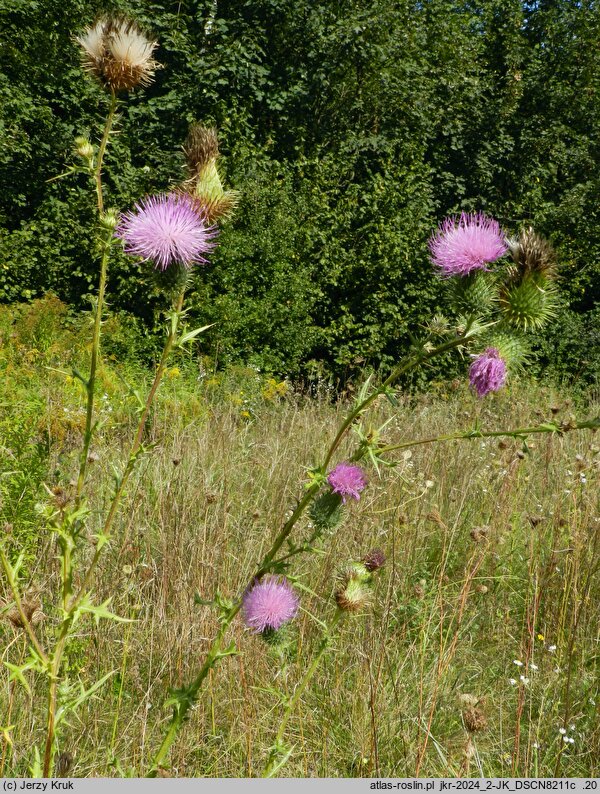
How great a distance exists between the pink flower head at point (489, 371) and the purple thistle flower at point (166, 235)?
0.63 meters

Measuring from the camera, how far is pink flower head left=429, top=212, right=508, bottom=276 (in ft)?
5.63

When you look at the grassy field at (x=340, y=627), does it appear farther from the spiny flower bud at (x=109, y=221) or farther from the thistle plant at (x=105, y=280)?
the spiny flower bud at (x=109, y=221)

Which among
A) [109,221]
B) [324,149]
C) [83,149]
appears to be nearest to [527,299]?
[109,221]

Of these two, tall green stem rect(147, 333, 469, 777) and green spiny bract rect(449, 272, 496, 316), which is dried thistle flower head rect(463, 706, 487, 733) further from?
green spiny bract rect(449, 272, 496, 316)

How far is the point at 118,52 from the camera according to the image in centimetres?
177

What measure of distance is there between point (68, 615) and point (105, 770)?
105cm

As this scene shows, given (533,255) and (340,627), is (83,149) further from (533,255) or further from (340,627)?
(340,627)

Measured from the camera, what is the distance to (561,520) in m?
2.97

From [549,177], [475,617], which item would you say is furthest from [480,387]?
[549,177]

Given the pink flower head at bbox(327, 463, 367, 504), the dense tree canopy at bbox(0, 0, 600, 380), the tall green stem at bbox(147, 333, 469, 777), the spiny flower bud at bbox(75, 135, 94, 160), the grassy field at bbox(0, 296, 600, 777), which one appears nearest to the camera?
the tall green stem at bbox(147, 333, 469, 777)

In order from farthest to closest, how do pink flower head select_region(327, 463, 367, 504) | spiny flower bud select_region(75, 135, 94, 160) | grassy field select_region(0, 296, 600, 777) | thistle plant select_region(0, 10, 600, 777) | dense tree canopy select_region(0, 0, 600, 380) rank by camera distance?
dense tree canopy select_region(0, 0, 600, 380)
grassy field select_region(0, 296, 600, 777)
spiny flower bud select_region(75, 135, 94, 160)
pink flower head select_region(327, 463, 367, 504)
thistle plant select_region(0, 10, 600, 777)

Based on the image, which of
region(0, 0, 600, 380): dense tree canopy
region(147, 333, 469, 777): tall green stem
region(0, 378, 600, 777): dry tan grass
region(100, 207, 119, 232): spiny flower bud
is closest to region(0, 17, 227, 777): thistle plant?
region(100, 207, 119, 232): spiny flower bud

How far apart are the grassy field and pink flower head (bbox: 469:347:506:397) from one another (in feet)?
1.10

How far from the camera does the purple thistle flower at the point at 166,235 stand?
1.59m
